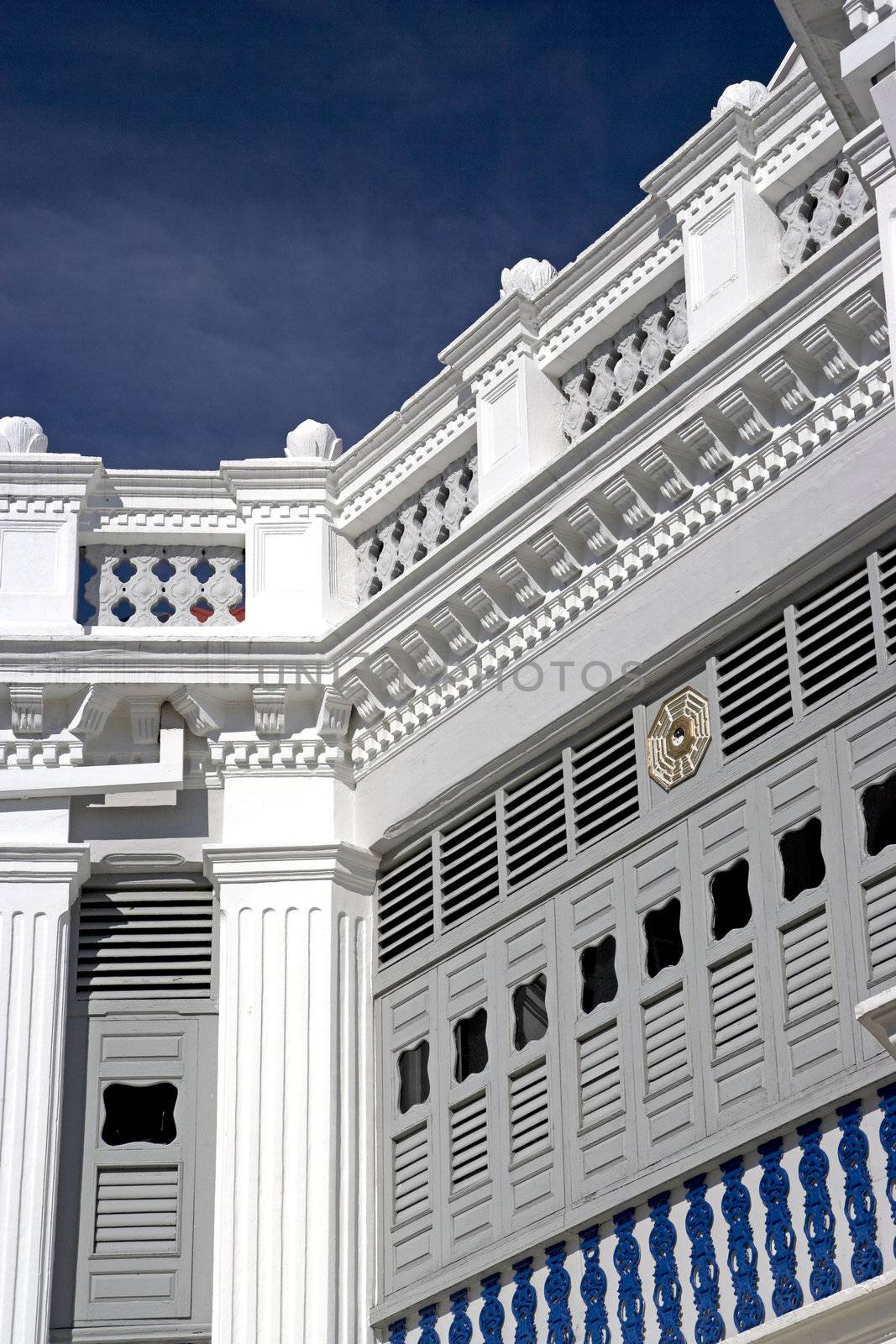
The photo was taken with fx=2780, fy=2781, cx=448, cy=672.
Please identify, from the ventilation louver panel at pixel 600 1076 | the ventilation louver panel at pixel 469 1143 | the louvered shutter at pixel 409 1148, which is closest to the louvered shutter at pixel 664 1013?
the ventilation louver panel at pixel 600 1076

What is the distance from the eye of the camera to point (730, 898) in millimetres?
11297

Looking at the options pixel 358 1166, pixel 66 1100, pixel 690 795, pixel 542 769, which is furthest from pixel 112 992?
pixel 690 795

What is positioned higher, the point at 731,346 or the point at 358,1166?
the point at 731,346

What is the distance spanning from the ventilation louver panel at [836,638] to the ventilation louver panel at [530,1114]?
201 centimetres

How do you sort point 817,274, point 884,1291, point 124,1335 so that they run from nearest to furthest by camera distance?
1. point 884,1291
2. point 817,274
3. point 124,1335

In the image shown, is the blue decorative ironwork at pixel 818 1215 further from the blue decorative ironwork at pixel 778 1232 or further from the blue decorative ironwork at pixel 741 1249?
the blue decorative ironwork at pixel 741 1249

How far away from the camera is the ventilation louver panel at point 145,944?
1300 centimetres

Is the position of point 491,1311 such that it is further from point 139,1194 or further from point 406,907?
point 406,907

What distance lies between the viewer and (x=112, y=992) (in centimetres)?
1298

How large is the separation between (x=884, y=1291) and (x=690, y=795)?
2602mm

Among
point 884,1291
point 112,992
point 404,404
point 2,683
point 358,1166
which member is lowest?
point 884,1291

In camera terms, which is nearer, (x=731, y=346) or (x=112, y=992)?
(x=731, y=346)

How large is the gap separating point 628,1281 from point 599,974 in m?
1.48

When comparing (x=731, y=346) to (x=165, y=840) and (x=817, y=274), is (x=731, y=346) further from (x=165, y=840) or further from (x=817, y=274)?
(x=165, y=840)
